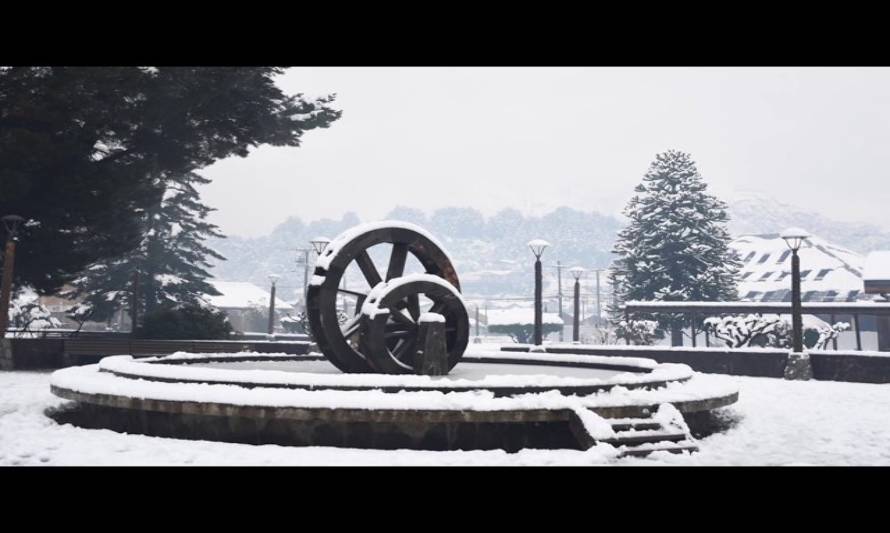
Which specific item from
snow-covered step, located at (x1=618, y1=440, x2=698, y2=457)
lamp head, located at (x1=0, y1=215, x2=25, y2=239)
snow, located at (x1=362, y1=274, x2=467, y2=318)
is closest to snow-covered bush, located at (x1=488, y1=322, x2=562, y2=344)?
lamp head, located at (x1=0, y1=215, x2=25, y2=239)

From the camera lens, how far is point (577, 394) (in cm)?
984

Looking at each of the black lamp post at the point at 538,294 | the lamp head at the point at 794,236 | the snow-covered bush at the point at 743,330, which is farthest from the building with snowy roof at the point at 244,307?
the lamp head at the point at 794,236

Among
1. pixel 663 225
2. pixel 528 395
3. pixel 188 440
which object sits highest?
pixel 663 225

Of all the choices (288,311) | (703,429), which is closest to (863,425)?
(703,429)

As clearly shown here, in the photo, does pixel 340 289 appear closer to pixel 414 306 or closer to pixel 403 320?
pixel 403 320

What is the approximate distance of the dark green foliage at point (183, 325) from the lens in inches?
934

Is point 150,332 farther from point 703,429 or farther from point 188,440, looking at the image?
point 703,429

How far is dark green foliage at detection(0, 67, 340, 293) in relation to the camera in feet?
72.3

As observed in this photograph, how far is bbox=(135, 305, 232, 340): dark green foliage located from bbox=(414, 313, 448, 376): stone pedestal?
13701mm

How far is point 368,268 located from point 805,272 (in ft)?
204

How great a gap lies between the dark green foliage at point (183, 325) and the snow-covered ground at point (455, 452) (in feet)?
34.3

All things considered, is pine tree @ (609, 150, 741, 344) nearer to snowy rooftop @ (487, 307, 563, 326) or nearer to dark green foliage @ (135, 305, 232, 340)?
snowy rooftop @ (487, 307, 563, 326)

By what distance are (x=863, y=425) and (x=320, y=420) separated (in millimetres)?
7834

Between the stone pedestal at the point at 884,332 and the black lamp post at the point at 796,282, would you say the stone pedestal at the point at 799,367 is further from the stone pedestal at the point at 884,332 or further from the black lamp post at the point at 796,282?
the stone pedestal at the point at 884,332
